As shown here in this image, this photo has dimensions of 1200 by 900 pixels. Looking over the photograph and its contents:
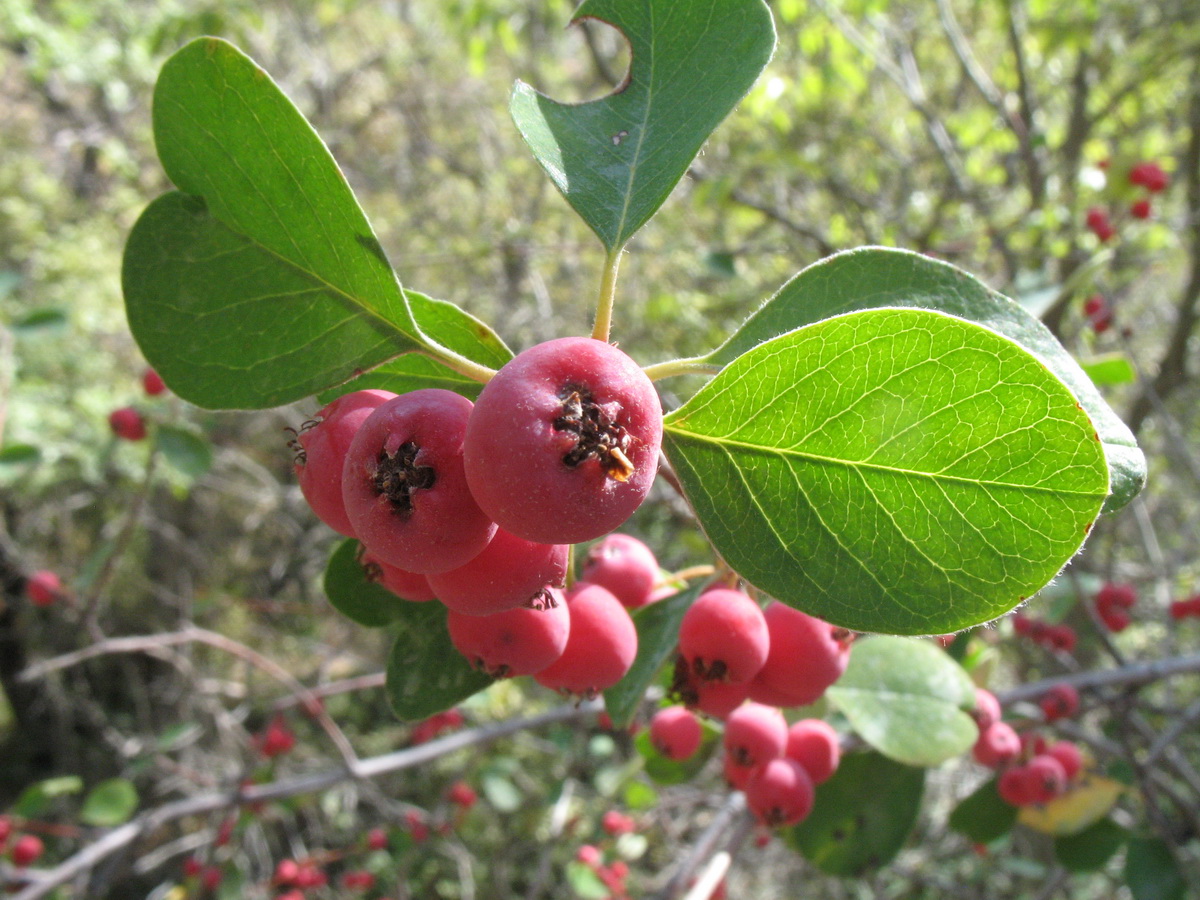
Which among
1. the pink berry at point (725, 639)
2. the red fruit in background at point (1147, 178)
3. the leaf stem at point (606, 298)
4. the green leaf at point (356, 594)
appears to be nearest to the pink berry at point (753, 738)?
the pink berry at point (725, 639)

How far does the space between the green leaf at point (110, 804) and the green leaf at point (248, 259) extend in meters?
3.65

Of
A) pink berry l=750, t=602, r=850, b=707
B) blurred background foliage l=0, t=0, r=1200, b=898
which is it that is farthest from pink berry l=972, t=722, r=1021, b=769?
blurred background foliage l=0, t=0, r=1200, b=898

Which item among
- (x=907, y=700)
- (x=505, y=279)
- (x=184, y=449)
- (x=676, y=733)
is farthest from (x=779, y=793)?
(x=505, y=279)

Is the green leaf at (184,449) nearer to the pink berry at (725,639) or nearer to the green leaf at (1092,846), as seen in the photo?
the pink berry at (725,639)

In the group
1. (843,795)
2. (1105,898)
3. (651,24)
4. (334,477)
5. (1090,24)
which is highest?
(1090,24)

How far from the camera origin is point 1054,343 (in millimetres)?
998

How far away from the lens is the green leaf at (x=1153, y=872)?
2.53 metres

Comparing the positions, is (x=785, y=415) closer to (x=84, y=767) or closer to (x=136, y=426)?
(x=136, y=426)

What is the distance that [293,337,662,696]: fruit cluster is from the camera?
2.35 ft

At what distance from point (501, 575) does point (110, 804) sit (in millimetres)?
3890

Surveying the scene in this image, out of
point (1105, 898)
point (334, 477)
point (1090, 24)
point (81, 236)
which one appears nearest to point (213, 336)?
point (334, 477)

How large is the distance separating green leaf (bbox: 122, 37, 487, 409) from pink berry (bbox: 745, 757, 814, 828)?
1.34 meters

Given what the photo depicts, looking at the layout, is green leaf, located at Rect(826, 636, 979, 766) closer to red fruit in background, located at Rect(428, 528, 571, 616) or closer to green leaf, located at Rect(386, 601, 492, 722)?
green leaf, located at Rect(386, 601, 492, 722)

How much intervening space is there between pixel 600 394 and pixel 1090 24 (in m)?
5.50
